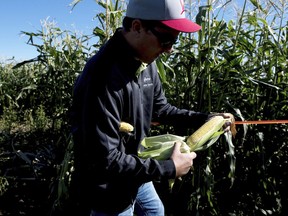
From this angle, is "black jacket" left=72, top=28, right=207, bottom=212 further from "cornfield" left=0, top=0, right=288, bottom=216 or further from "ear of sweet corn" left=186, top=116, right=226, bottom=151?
"cornfield" left=0, top=0, right=288, bottom=216

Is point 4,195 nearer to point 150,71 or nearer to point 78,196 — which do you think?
point 78,196

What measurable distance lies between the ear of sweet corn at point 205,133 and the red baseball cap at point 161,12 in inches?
22.5

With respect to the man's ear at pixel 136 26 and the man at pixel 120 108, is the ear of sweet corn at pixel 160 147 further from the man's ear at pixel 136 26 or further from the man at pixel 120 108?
the man's ear at pixel 136 26

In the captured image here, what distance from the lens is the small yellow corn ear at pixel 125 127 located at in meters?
1.54

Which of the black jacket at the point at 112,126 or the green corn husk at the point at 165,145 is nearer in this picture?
the black jacket at the point at 112,126

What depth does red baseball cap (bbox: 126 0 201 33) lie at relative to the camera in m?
1.43

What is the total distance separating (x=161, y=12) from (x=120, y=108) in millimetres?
421

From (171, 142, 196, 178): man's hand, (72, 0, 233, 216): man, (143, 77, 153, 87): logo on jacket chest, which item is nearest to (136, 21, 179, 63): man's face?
(72, 0, 233, 216): man

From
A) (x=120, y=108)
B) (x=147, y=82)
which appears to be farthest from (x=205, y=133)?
(x=120, y=108)

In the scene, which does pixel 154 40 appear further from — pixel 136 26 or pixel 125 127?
pixel 125 127

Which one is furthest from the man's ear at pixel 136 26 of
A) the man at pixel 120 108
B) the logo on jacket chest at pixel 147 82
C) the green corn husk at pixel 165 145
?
the green corn husk at pixel 165 145

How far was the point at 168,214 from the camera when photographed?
10.3 feet

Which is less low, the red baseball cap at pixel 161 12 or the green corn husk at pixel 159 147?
the red baseball cap at pixel 161 12

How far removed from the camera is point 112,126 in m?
1.41
